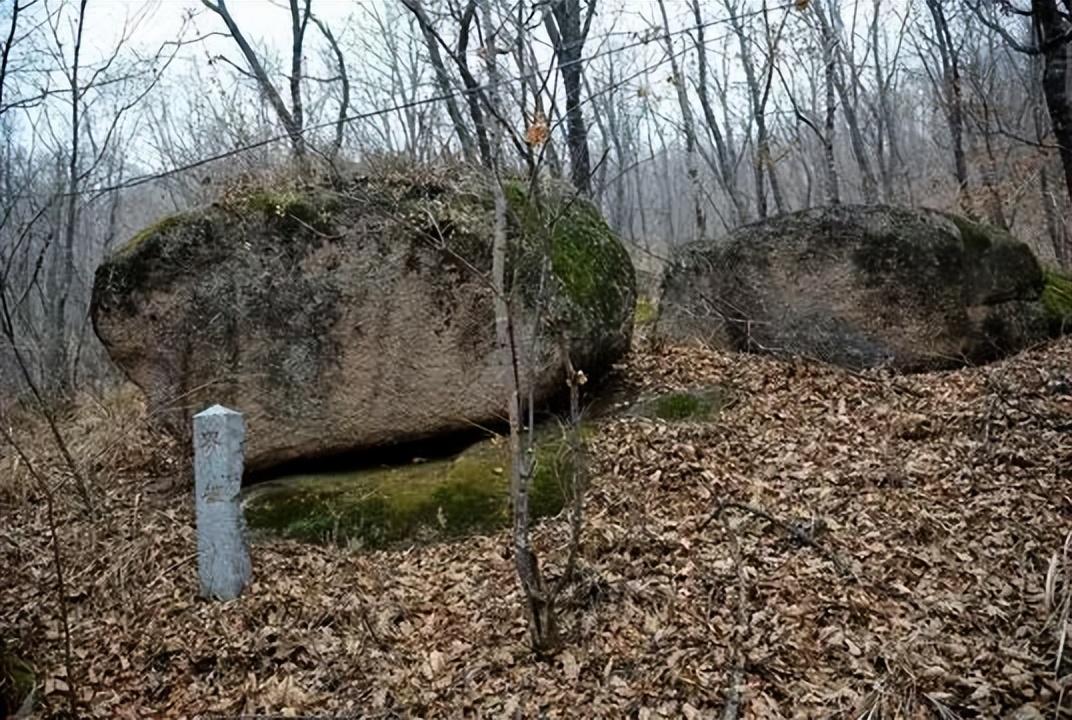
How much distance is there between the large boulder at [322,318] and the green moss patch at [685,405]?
2.23 ft

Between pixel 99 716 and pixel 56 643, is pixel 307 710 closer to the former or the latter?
pixel 99 716

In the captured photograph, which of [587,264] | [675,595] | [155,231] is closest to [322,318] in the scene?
[155,231]

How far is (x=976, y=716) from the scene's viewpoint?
3012mm

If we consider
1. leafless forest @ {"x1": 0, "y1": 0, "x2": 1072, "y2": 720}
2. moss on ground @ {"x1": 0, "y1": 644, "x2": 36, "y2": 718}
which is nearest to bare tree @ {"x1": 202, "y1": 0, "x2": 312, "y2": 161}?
leafless forest @ {"x1": 0, "y1": 0, "x2": 1072, "y2": 720}

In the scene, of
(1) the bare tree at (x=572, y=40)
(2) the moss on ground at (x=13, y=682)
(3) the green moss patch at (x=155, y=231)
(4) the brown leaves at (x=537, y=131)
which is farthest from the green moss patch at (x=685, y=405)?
(2) the moss on ground at (x=13, y=682)

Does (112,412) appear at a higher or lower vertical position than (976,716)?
higher

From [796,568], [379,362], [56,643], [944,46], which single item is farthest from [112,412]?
[944,46]

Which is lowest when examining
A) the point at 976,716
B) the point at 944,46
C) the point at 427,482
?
the point at 976,716

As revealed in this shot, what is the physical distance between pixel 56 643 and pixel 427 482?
2214mm

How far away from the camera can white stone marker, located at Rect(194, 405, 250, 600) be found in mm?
4258

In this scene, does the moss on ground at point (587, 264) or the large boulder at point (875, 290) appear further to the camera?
the large boulder at point (875, 290)

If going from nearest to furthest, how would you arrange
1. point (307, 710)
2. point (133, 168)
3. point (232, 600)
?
point (307, 710), point (232, 600), point (133, 168)

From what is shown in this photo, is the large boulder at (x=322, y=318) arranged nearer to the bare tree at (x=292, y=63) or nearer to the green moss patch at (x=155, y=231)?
the green moss patch at (x=155, y=231)

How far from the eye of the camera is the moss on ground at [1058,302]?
758cm
